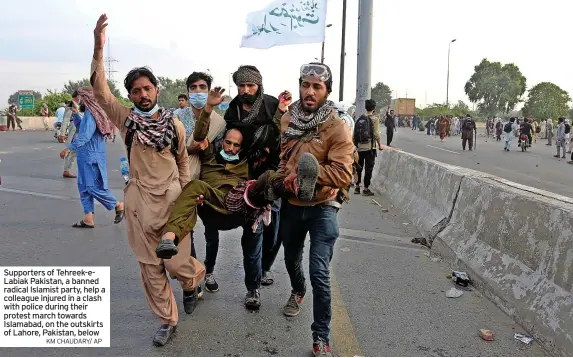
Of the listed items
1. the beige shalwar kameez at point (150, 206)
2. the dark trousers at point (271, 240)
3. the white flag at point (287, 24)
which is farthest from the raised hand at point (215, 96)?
the white flag at point (287, 24)

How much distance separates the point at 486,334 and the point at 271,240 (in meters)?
1.89

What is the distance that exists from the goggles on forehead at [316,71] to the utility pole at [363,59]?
8052 mm

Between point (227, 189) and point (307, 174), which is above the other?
point (307, 174)

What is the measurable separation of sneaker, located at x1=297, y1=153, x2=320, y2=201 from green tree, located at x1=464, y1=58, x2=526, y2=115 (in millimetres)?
74705

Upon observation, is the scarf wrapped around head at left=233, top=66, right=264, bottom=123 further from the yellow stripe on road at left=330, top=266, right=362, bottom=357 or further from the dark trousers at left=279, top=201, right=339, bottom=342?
the yellow stripe on road at left=330, top=266, right=362, bottom=357

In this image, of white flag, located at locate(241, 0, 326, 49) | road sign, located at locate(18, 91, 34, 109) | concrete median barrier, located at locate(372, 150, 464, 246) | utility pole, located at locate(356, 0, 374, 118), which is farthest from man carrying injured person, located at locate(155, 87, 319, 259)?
road sign, located at locate(18, 91, 34, 109)

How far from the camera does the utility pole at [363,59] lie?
36.1 feet

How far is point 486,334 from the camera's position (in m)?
3.34

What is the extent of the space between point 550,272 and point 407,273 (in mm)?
1543

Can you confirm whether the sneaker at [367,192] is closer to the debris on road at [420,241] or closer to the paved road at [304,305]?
the paved road at [304,305]

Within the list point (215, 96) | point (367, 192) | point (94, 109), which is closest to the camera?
point (215, 96)

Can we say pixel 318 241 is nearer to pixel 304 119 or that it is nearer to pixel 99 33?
pixel 304 119

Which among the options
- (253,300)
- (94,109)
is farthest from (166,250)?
(94,109)

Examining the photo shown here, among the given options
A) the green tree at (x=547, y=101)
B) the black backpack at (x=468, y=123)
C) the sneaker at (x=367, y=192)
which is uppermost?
the green tree at (x=547, y=101)
